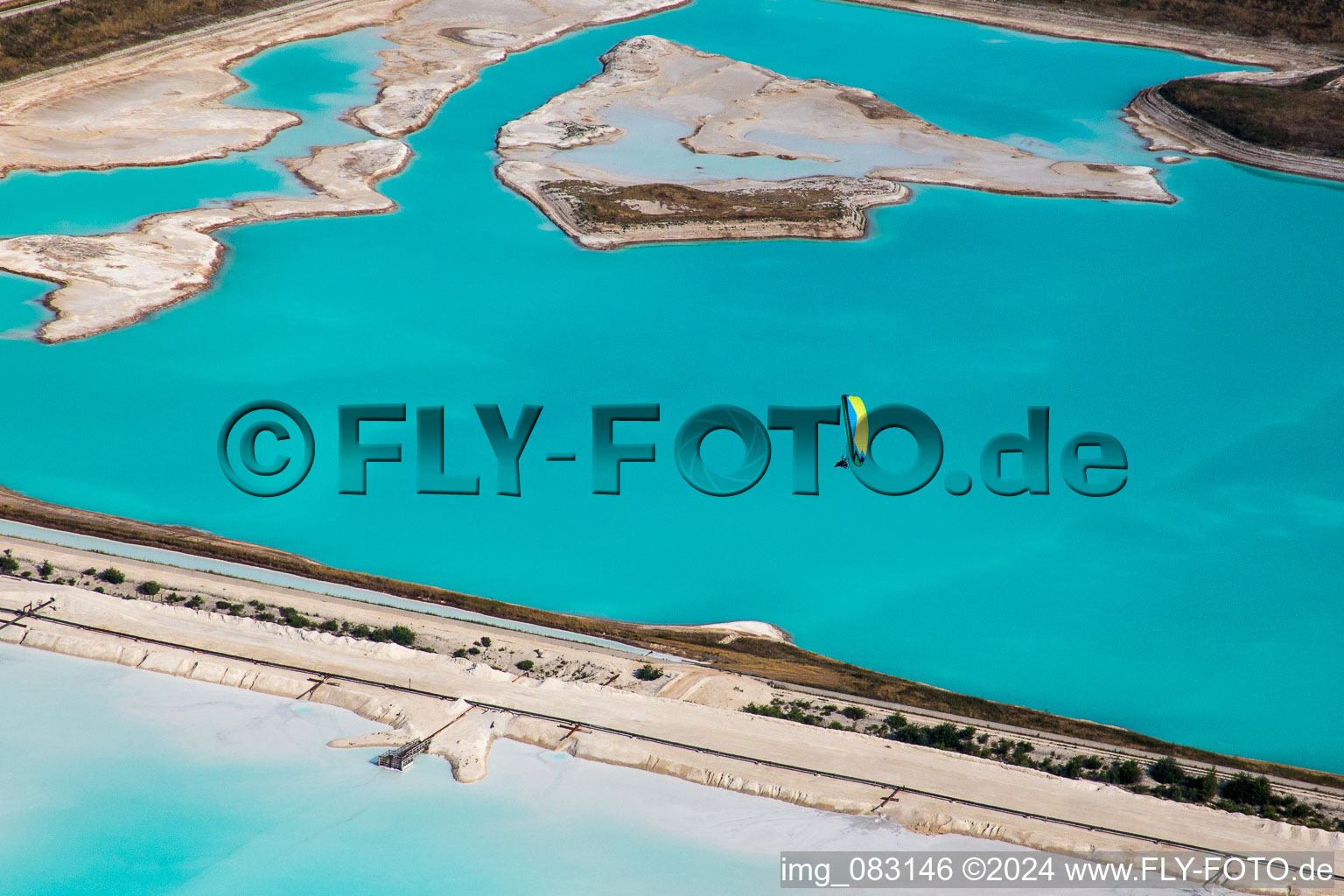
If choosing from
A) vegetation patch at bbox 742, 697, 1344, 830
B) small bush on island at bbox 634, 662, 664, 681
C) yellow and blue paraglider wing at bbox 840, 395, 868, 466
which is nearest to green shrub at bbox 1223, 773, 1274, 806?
vegetation patch at bbox 742, 697, 1344, 830

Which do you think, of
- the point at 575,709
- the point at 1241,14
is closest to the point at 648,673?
the point at 575,709

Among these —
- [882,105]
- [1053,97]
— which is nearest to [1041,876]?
[882,105]

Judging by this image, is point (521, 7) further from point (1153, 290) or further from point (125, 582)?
point (125, 582)

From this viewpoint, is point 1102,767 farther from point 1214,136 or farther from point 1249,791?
point 1214,136

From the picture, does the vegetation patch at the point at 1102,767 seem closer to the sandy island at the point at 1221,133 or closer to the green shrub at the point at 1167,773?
the green shrub at the point at 1167,773

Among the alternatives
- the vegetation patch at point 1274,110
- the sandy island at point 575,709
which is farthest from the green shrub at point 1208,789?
the vegetation patch at point 1274,110

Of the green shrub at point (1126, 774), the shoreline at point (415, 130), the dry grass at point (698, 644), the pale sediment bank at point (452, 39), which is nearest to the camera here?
the green shrub at point (1126, 774)

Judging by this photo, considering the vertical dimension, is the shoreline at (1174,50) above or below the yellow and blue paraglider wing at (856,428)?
above

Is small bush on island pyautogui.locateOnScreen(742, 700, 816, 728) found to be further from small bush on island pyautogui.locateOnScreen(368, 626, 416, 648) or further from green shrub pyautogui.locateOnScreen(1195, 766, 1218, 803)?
small bush on island pyautogui.locateOnScreen(368, 626, 416, 648)
